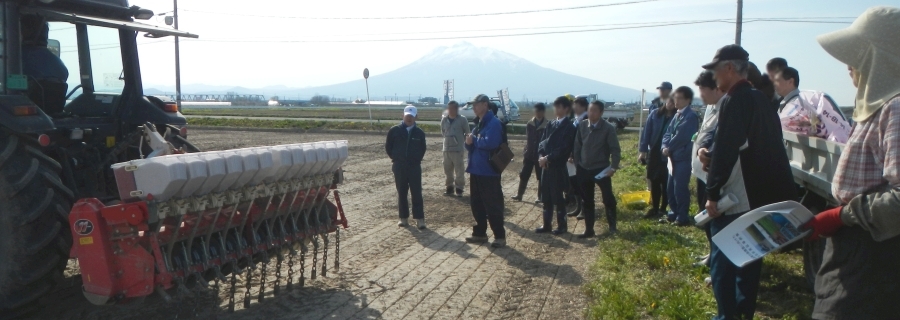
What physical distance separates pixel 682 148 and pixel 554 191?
1.51 metres

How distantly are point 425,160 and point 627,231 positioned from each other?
29.4ft

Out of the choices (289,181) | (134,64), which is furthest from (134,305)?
(134,64)

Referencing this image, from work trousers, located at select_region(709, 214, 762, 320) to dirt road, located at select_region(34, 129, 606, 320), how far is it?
3.88 ft

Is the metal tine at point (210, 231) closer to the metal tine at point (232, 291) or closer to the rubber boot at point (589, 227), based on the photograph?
the metal tine at point (232, 291)

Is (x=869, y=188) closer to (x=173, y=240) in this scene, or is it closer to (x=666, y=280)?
(x=666, y=280)

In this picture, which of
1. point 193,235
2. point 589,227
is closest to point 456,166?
point 589,227

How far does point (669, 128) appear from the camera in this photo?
8320 millimetres

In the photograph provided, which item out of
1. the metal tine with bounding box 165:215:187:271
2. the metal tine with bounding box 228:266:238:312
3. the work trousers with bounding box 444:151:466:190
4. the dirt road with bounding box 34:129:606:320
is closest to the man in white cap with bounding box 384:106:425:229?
the dirt road with bounding box 34:129:606:320

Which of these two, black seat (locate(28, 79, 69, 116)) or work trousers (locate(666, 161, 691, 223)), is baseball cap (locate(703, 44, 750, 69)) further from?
black seat (locate(28, 79, 69, 116))

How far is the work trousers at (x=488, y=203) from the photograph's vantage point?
293 inches

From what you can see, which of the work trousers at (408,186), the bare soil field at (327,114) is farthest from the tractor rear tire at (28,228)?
the bare soil field at (327,114)

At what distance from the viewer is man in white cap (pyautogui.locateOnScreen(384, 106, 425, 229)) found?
855cm

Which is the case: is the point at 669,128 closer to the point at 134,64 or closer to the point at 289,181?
the point at 289,181

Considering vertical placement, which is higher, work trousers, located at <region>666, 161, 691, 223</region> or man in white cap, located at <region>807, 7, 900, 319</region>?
man in white cap, located at <region>807, 7, 900, 319</region>
